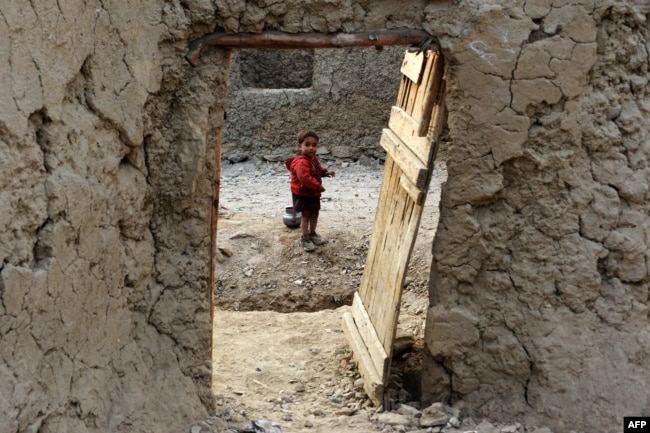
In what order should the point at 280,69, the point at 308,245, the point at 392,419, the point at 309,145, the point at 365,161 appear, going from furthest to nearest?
the point at 280,69
the point at 365,161
the point at 308,245
the point at 309,145
the point at 392,419

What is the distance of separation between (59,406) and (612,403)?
2.89 metres

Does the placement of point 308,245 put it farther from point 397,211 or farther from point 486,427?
point 486,427

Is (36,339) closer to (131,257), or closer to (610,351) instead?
(131,257)

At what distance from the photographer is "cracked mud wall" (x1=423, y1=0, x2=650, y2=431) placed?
4723mm

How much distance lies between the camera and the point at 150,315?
191 inches

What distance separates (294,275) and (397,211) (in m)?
2.50

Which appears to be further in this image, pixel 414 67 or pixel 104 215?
pixel 414 67

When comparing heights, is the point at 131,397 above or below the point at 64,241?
below

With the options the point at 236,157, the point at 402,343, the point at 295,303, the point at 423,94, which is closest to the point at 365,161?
the point at 236,157

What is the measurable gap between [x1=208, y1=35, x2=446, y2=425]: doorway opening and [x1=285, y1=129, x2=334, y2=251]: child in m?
0.17

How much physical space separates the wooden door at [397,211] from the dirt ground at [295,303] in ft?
0.79

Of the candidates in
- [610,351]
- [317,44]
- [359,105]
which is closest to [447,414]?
[610,351]

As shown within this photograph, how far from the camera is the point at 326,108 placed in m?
11.4

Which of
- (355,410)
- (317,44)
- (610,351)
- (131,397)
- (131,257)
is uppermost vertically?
(317,44)
